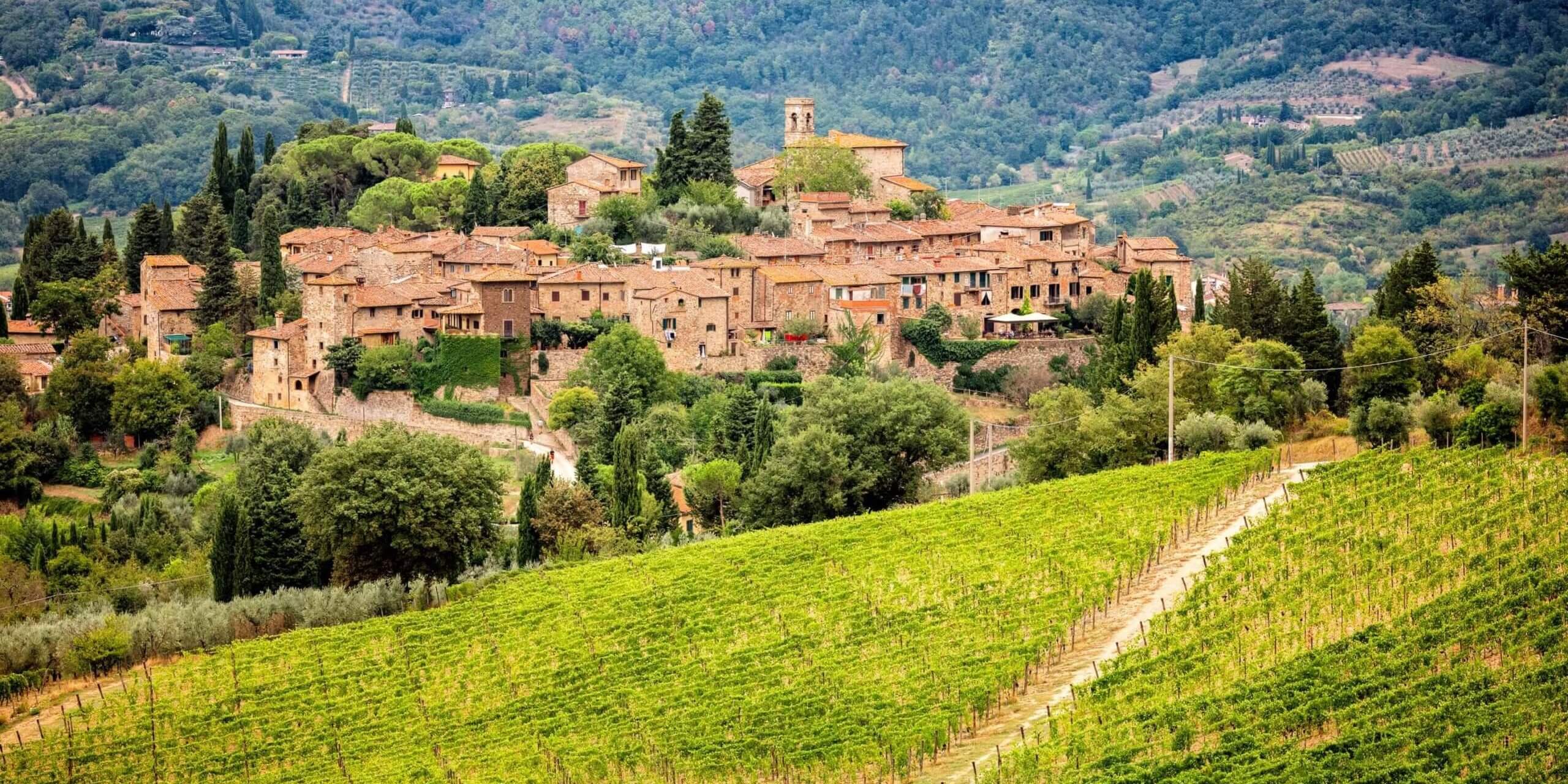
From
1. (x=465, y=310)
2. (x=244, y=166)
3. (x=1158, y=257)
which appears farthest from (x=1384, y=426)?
(x=244, y=166)

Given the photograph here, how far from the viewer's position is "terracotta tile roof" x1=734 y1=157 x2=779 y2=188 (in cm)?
6850

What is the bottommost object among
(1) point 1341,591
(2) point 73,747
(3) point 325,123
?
(2) point 73,747

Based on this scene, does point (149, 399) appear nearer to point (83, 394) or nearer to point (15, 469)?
point (83, 394)

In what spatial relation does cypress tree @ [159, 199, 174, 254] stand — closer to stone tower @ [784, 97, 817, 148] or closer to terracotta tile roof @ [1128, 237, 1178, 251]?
stone tower @ [784, 97, 817, 148]

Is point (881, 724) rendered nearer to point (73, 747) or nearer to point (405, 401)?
point (73, 747)

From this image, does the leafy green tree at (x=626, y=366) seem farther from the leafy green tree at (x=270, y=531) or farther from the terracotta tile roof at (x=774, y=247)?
the leafy green tree at (x=270, y=531)

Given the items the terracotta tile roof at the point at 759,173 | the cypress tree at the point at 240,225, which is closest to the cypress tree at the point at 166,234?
the cypress tree at the point at 240,225

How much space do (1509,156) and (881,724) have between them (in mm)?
111933

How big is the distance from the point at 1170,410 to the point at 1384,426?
4.35m

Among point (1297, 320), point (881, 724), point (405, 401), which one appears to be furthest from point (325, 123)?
point (881, 724)

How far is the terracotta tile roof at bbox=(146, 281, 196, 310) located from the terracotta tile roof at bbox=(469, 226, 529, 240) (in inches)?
303

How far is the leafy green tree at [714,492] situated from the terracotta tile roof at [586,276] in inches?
370

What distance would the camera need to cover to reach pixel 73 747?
32.4 m

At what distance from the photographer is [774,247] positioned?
201ft
